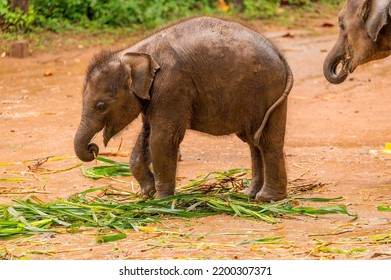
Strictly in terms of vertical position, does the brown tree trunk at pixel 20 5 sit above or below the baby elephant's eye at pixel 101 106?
below

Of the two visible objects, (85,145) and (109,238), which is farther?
(85,145)

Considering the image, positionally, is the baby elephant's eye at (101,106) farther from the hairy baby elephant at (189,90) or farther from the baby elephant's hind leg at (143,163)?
the baby elephant's hind leg at (143,163)

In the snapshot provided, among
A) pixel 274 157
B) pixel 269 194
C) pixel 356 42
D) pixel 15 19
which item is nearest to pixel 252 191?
pixel 269 194

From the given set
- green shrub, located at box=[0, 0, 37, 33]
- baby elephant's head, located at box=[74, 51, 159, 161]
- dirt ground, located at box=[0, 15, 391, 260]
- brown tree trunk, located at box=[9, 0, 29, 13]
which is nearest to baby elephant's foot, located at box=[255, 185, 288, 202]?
dirt ground, located at box=[0, 15, 391, 260]

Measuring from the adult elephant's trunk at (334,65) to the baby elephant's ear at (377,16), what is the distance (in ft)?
1.27

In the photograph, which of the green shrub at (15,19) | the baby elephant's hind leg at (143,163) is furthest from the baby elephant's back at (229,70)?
the green shrub at (15,19)

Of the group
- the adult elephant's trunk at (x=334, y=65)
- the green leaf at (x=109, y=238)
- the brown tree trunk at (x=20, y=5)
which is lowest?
the brown tree trunk at (x=20, y=5)

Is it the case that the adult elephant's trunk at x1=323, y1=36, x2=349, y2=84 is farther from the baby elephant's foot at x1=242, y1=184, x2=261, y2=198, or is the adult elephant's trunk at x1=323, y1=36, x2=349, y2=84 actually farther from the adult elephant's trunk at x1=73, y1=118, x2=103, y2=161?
the adult elephant's trunk at x1=73, y1=118, x2=103, y2=161

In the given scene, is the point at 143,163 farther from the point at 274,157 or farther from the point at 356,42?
the point at 356,42

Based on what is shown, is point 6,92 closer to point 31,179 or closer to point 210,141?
point 210,141

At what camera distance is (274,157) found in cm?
716

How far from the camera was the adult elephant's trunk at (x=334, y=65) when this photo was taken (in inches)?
316

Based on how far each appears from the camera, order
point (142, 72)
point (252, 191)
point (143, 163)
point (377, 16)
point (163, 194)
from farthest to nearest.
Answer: point (377, 16) → point (252, 191) → point (143, 163) → point (163, 194) → point (142, 72)

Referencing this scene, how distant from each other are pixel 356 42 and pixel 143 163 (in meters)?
2.00
